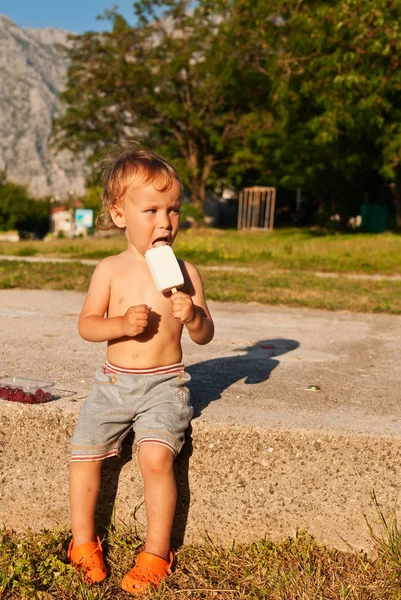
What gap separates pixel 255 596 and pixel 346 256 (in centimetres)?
1136

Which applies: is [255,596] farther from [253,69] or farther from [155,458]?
[253,69]

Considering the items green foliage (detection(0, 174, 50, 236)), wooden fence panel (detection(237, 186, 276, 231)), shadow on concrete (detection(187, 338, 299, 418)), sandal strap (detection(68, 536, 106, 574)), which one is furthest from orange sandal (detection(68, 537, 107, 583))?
green foliage (detection(0, 174, 50, 236))

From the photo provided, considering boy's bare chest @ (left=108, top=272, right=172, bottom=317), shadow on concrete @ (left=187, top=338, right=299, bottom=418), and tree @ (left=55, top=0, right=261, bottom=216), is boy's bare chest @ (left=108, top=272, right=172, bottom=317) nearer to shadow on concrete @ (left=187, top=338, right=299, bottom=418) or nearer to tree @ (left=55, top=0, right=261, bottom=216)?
shadow on concrete @ (left=187, top=338, right=299, bottom=418)

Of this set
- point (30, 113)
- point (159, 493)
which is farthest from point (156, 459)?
point (30, 113)

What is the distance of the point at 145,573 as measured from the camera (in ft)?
7.22

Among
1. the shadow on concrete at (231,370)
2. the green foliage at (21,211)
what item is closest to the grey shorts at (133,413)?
the shadow on concrete at (231,370)

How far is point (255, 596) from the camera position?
2.10 meters

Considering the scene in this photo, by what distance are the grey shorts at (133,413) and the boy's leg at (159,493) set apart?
4 centimetres

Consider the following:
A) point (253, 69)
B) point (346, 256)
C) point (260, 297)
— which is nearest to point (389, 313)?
point (260, 297)

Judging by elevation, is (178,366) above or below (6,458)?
above

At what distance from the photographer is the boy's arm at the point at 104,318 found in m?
2.42

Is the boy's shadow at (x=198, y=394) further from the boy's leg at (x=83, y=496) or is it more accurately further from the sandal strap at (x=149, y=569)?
the sandal strap at (x=149, y=569)

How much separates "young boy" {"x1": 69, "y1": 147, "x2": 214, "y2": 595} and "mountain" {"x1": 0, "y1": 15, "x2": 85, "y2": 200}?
115 m

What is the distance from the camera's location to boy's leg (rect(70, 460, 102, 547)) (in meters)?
2.38
